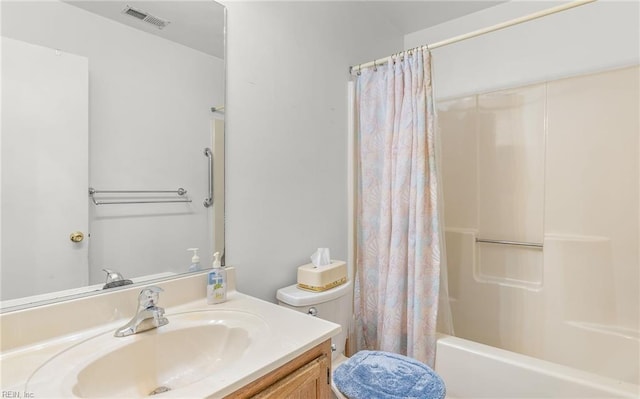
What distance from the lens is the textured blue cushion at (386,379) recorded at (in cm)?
111

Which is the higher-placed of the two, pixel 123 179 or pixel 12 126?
pixel 12 126

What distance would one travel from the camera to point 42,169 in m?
0.88

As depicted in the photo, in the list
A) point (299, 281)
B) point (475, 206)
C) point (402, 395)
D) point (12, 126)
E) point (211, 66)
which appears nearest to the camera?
point (12, 126)

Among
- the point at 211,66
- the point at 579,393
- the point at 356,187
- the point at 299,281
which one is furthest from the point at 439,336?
the point at 211,66

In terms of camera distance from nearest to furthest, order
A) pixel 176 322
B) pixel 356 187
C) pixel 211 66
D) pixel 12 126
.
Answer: pixel 12 126
pixel 176 322
pixel 211 66
pixel 356 187

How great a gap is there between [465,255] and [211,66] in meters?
1.89

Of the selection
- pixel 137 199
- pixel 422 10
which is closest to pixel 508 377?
pixel 137 199

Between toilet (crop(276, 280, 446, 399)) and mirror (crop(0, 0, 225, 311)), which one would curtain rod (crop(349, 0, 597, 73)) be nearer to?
mirror (crop(0, 0, 225, 311))

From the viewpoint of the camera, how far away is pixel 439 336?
1.57m

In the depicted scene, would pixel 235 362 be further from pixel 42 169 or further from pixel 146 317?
pixel 42 169

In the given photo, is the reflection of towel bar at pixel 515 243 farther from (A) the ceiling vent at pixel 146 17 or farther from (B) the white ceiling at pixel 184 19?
(A) the ceiling vent at pixel 146 17

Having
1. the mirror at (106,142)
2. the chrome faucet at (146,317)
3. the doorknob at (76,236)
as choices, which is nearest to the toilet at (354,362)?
the mirror at (106,142)

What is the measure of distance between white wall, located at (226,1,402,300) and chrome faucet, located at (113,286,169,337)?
1.22 ft

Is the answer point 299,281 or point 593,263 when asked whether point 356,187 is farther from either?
point 593,263
